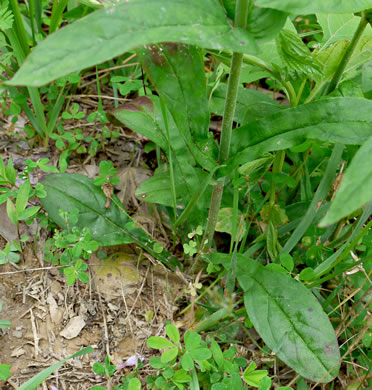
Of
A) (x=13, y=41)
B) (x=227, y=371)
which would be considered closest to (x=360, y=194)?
(x=227, y=371)

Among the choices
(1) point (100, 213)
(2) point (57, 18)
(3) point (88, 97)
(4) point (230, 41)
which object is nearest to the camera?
(4) point (230, 41)

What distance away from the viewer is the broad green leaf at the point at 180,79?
4.71ft

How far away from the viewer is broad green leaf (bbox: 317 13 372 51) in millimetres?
1792

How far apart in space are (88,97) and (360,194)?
1786mm

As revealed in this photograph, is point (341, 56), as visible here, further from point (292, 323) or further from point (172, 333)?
point (172, 333)

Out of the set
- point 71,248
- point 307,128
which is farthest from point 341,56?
point 71,248

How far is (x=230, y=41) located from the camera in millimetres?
1194

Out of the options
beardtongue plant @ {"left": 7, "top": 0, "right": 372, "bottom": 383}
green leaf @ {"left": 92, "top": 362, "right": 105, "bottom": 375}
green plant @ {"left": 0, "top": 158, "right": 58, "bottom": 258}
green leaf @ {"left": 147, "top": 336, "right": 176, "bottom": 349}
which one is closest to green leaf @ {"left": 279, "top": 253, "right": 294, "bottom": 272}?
beardtongue plant @ {"left": 7, "top": 0, "right": 372, "bottom": 383}

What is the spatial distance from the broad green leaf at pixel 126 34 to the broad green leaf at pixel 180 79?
22 centimetres

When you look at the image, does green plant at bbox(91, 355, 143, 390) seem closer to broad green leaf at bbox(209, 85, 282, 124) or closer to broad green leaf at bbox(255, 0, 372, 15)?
broad green leaf at bbox(209, 85, 282, 124)

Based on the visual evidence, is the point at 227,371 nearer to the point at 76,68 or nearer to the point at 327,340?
the point at 327,340

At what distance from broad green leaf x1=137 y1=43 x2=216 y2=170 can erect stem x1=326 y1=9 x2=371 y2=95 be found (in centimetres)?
51

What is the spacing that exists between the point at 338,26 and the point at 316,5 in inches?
25.5

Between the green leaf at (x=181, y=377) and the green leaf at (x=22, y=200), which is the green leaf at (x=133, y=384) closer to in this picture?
the green leaf at (x=181, y=377)
